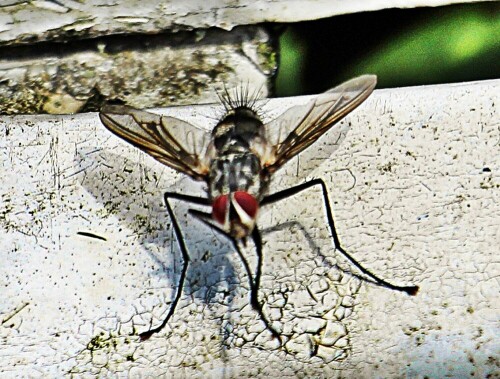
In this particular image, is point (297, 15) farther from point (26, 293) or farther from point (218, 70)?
point (26, 293)

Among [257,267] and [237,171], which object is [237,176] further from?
[257,267]

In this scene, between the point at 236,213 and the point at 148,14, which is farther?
the point at 148,14

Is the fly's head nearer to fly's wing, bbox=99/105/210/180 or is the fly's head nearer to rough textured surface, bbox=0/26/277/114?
fly's wing, bbox=99/105/210/180

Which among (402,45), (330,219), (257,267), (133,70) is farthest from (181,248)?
(402,45)

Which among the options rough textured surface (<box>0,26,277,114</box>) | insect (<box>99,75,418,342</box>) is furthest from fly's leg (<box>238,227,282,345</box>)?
rough textured surface (<box>0,26,277,114</box>)

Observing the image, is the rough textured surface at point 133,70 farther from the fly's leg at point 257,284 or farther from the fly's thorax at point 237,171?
the fly's leg at point 257,284

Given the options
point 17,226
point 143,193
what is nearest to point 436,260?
point 143,193
